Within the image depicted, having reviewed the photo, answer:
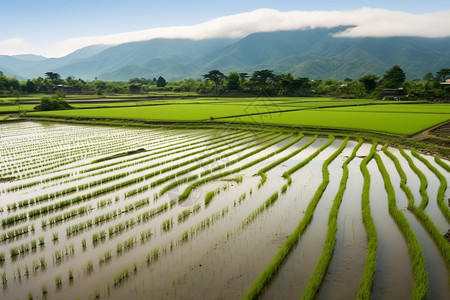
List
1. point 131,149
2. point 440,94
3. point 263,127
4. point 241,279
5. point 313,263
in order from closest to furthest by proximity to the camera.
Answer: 1. point 241,279
2. point 313,263
3. point 131,149
4. point 263,127
5. point 440,94

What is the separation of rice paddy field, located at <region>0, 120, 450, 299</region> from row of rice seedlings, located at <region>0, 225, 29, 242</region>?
0.04 metres

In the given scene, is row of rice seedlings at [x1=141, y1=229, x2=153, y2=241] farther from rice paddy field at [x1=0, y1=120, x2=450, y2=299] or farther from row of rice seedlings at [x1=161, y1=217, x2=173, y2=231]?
row of rice seedlings at [x1=161, y1=217, x2=173, y2=231]

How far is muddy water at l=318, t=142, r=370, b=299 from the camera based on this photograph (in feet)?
20.1

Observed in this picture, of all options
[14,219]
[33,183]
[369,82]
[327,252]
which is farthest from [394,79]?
[14,219]

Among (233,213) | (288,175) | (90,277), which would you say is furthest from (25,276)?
(288,175)

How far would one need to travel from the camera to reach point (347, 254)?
7.35m

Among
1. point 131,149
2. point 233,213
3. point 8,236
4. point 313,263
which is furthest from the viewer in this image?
point 131,149

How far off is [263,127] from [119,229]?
20.2 meters

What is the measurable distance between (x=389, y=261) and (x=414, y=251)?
2.29 feet

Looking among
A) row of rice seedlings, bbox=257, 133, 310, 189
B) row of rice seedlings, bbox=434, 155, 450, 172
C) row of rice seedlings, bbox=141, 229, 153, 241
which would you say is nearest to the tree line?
row of rice seedlings, bbox=257, 133, 310, 189

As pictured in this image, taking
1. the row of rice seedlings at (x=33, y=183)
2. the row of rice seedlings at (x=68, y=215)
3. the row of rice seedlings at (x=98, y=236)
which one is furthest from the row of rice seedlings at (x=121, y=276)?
the row of rice seedlings at (x=33, y=183)

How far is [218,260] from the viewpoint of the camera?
7.17 meters

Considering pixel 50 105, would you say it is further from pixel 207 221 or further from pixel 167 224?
pixel 207 221

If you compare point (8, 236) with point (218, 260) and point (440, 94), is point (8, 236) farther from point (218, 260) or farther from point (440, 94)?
point (440, 94)
